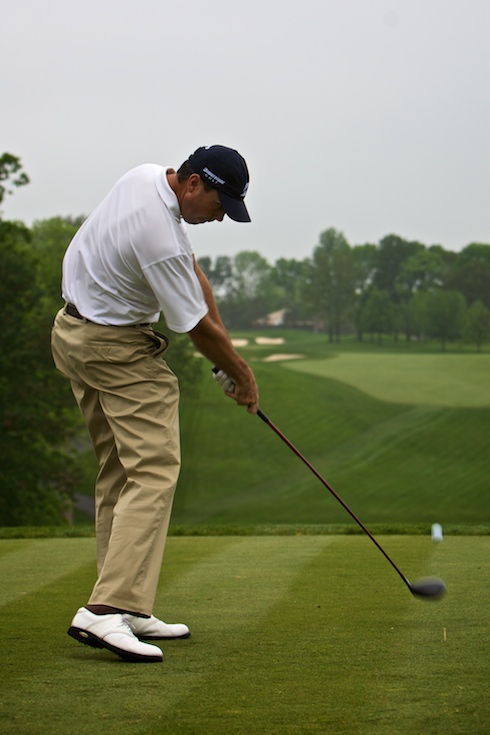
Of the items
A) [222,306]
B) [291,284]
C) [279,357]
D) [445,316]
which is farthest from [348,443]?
[291,284]

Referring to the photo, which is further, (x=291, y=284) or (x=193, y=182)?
(x=291, y=284)

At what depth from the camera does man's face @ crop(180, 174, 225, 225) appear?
3.85m

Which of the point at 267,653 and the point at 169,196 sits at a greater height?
the point at 169,196

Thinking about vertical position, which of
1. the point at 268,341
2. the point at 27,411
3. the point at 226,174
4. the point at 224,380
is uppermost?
the point at 226,174

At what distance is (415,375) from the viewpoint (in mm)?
58844

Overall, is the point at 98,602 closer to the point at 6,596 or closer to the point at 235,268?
the point at 6,596

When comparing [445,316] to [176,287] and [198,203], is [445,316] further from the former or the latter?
[176,287]

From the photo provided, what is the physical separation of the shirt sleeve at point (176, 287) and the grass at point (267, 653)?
1.17 meters

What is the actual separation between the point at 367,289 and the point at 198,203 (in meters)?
70.7

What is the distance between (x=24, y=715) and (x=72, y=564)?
9.69 feet

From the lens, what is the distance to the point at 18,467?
33.9m

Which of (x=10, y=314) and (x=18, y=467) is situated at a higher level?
(x=10, y=314)

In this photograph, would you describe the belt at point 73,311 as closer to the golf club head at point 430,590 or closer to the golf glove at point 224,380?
the golf glove at point 224,380

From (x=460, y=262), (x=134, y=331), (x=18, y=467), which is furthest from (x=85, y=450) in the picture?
(x=134, y=331)
